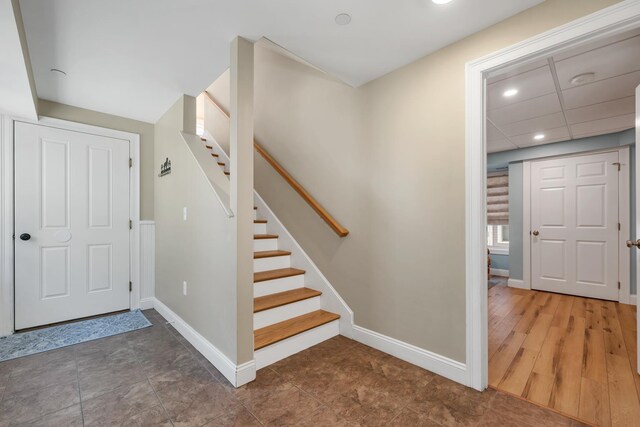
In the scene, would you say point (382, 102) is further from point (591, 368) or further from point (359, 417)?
point (591, 368)

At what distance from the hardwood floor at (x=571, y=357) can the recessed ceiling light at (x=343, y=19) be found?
2483mm

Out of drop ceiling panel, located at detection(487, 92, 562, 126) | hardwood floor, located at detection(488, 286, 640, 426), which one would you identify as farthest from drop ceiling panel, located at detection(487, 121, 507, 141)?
hardwood floor, located at detection(488, 286, 640, 426)

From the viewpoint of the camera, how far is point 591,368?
2.12 meters

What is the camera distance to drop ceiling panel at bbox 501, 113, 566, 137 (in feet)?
10.6

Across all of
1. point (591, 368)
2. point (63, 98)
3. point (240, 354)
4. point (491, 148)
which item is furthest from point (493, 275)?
point (63, 98)

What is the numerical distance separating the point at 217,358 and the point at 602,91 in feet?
12.8

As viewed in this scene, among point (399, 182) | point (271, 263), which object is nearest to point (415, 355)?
point (399, 182)

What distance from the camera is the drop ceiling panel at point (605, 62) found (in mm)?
1903

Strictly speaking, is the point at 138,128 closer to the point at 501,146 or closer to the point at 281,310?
the point at 281,310

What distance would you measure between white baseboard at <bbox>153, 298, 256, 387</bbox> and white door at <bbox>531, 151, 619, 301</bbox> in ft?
15.3

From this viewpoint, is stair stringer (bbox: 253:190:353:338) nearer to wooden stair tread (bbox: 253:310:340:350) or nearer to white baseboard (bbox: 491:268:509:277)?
wooden stair tread (bbox: 253:310:340:350)

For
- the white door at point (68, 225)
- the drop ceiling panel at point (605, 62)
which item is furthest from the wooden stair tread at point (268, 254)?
the drop ceiling panel at point (605, 62)

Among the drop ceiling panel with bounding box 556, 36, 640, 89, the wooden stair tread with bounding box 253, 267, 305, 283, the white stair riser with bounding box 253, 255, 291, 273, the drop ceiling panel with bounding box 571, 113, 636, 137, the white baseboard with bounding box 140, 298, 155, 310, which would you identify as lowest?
the white baseboard with bounding box 140, 298, 155, 310

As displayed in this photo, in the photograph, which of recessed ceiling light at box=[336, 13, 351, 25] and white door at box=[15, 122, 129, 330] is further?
white door at box=[15, 122, 129, 330]
